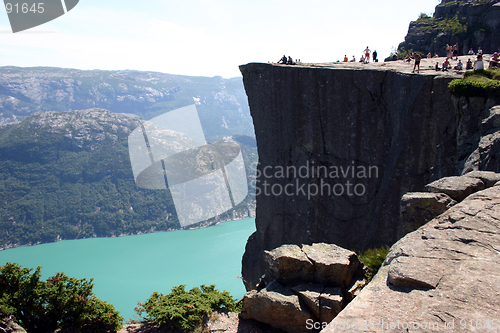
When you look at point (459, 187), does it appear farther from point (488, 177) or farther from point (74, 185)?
point (74, 185)

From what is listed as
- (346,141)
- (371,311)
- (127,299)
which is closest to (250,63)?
(346,141)

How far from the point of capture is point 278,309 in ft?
23.9

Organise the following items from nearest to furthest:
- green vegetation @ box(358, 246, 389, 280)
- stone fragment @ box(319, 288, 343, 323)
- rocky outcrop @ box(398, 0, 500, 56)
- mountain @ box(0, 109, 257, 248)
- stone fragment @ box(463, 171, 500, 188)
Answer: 1. stone fragment @ box(319, 288, 343, 323)
2. green vegetation @ box(358, 246, 389, 280)
3. stone fragment @ box(463, 171, 500, 188)
4. rocky outcrop @ box(398, 0, 500, 56)
5. mountain @ box(0, 109, 257, 248)

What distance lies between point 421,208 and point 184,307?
649 centimetres

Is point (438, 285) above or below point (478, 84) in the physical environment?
below

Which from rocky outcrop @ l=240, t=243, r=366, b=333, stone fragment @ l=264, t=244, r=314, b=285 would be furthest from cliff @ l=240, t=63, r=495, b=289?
stone fragment @ l=264, t=244, r=314, b=285

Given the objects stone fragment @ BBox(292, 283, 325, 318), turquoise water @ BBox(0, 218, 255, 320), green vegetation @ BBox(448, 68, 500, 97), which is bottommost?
turquoise water @ BBox(0, 218, 255, 320)

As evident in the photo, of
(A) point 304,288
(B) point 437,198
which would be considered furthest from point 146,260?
(B) point 437,198

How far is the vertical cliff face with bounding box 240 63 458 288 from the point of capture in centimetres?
1583

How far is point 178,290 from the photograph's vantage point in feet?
32.7

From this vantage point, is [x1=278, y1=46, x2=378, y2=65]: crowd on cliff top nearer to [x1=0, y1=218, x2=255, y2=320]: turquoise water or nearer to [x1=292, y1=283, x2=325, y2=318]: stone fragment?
[x1=292, y1=283, x2=325, y2=318]: stone fragment

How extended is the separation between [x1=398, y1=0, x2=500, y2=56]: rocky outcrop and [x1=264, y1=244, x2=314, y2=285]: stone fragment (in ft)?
88.0

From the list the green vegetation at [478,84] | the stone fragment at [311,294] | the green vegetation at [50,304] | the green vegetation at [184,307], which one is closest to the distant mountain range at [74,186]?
the green vegetation at [478,84]

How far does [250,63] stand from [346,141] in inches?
302
